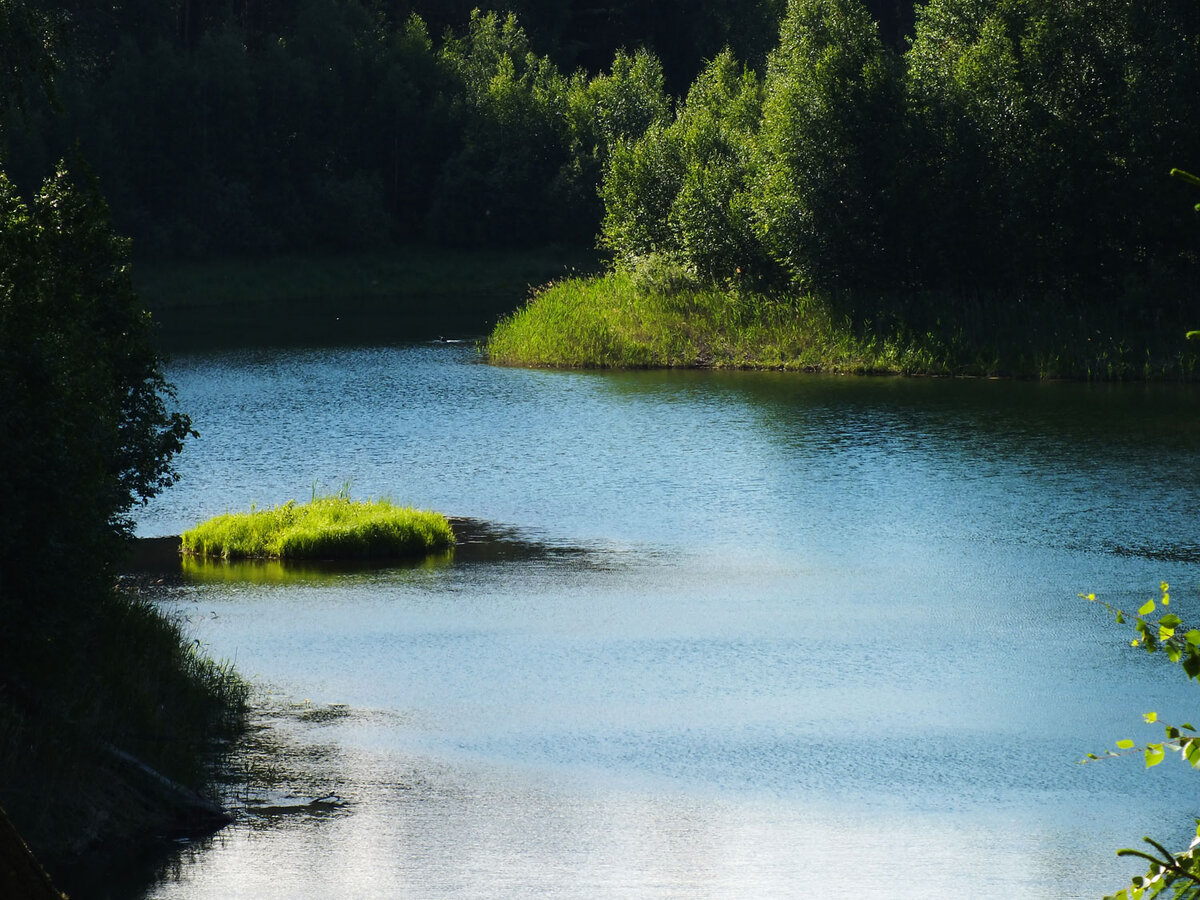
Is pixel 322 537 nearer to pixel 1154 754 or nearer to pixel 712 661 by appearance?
pixel 712 661

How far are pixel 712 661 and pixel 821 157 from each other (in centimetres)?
2394

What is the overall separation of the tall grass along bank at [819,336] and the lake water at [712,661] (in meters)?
5.91

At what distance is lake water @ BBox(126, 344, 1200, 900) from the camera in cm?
990

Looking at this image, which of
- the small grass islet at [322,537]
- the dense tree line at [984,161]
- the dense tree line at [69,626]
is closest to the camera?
the dense tree line at [69,626]

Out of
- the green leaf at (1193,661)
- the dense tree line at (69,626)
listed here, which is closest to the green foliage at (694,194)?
the dense tree line at (69,626)

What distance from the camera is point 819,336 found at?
1409 inches

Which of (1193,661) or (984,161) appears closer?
(1193,661)

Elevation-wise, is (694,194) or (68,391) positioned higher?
(694,194)

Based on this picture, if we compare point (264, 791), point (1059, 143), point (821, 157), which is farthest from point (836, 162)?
point (264, 791)

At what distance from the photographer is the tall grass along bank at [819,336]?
33.6 m

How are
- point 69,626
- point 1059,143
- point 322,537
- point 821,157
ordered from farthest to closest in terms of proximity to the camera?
point 821,157
point 1059,143
point 322,537
point 69,626

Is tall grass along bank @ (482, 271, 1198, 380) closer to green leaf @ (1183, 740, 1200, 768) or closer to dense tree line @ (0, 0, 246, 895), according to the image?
dense tree line @ (0, 0, 246, 895)

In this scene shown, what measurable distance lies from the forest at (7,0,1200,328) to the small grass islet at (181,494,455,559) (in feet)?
18.1

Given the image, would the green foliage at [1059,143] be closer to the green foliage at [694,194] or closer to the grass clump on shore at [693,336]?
the grass clump on shore at [693,336]
